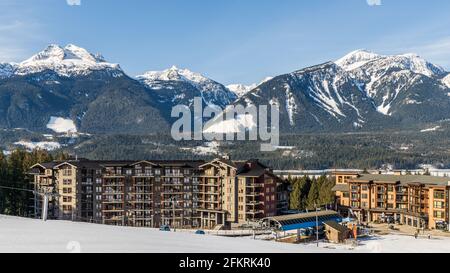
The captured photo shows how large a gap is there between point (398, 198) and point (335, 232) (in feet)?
78.3

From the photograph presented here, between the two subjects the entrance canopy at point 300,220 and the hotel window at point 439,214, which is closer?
the entrance canopy at point 300,220

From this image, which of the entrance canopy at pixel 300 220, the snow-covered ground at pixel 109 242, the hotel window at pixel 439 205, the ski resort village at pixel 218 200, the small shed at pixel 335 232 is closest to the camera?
the snow-covered ground at pixel 109 242

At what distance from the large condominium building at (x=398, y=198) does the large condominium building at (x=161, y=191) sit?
1279 cm

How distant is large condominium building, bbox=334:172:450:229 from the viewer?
71125 millimetres

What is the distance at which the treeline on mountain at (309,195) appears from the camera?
8294 centimetres

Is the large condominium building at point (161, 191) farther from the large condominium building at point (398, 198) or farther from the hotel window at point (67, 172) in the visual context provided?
the large condominium building at point (398, 198)

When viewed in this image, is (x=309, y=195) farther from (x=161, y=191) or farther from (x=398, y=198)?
(x=161, y=191)

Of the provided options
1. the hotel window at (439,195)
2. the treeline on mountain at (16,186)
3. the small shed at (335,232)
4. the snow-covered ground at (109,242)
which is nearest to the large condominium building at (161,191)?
the treeline on mountain at (16,186)

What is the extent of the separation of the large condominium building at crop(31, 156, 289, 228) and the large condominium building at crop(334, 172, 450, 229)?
42.0ft

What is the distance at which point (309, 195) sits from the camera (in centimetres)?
8375

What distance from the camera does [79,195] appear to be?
71.4 meters

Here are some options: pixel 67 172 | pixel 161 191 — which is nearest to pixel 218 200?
pixel 161 191

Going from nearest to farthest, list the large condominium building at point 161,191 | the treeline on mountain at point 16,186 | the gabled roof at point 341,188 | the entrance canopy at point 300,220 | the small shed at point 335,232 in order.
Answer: the entrance canopy at point 300,220, the small shed at point 335,232, the treeline on mountain at point 16,186, the large condominium building at point 161,191, the gabled roof at point 341,188
